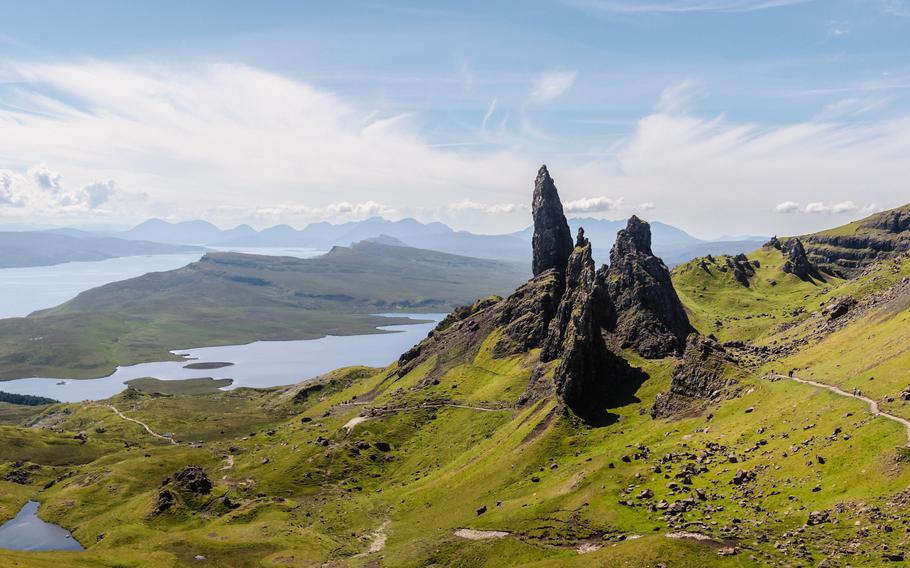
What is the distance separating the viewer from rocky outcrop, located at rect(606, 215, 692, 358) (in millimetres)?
164875

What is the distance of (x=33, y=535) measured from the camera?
159 metres

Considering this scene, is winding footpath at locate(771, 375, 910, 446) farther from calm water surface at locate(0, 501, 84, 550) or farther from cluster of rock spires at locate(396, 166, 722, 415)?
calm water surface at locate(0, 501, 84, 550)

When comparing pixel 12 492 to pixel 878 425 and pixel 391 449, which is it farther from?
pixel 878 425

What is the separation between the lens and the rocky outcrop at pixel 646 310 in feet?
541

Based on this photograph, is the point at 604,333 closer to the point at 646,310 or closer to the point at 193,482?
the point at 646,310

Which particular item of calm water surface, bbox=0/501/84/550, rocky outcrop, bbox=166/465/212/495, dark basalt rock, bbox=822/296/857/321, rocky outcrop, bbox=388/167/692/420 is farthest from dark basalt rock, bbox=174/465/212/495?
dark basalt rock, bbox=822/296/857/321

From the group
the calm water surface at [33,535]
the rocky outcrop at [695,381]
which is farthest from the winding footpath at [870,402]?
the calm water surface at [33,535]

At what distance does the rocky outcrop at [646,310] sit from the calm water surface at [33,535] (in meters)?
165

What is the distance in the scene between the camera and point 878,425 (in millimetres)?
71875

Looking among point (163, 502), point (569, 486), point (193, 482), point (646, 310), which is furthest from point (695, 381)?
point (163, 502)

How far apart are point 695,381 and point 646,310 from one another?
58216mm

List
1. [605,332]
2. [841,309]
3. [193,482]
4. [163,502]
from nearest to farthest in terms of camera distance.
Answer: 1. [841,309]
2. [163,502]
3. [193,482]
4. [605,332]

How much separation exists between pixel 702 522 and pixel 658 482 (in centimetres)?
1569

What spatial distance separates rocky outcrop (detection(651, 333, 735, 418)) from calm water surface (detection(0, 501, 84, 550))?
155 meters
